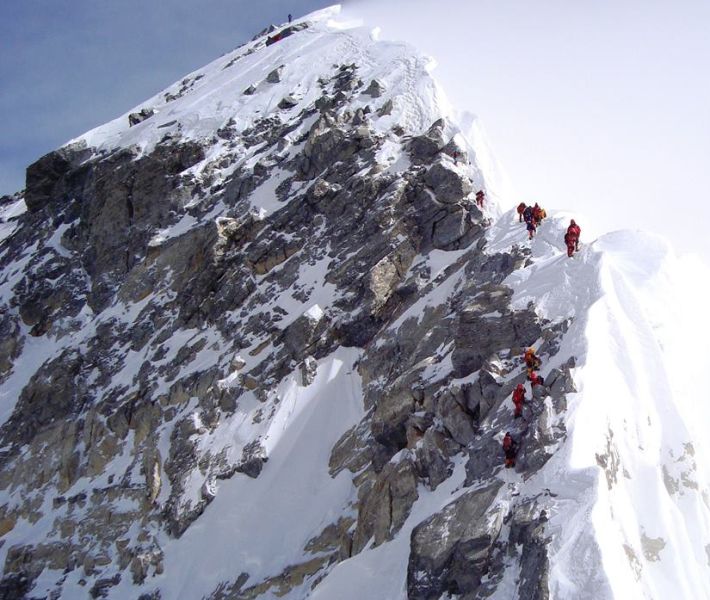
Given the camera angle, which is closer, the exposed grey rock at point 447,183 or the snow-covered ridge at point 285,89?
the exposed grey rock at point 447,183

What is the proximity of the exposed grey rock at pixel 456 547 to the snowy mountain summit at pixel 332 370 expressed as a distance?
0.06 meters

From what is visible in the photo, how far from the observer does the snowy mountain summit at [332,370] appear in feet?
63.5

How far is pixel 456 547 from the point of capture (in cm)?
1833

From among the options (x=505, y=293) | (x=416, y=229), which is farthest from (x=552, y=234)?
(x=416, y=229)

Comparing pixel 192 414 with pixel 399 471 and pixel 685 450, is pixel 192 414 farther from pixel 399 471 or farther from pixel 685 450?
pixel 685 450

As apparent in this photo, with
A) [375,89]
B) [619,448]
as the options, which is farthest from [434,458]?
[375,89]

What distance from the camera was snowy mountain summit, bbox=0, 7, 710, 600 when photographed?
1934 centimetres

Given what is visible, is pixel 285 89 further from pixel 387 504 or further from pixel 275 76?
pixel 387 504

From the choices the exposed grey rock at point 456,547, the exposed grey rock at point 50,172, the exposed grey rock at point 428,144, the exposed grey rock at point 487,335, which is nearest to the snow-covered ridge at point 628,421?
the exposed grey rock at point 487,335

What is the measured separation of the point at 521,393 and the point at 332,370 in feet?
41.1

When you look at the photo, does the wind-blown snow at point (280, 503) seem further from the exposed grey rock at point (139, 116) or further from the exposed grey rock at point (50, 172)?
the exposed grey rock at point (139, 116)

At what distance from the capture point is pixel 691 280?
29516mm

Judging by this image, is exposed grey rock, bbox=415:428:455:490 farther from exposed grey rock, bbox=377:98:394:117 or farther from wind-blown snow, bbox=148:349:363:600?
exposed grey rock, bbox=377:98:394:117

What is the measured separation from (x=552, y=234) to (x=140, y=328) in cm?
2063
